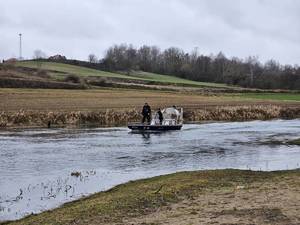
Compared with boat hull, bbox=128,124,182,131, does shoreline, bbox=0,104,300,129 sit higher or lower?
higher

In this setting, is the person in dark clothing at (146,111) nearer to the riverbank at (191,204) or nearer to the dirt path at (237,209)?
the riverbank at (191,204)

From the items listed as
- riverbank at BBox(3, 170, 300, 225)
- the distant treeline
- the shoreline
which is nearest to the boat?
the shoreline

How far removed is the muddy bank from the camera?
48394 millimetres

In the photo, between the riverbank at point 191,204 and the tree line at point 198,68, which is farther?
the tree line at point 198,68

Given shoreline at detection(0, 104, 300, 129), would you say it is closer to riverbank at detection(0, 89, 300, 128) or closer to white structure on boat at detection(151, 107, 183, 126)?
riverbank at detection(0, 89, 300, 128)

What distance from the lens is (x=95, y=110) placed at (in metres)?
54.8

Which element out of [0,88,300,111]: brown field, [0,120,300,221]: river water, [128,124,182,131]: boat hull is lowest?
[0,120,300,221]: river water

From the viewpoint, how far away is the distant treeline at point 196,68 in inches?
5369

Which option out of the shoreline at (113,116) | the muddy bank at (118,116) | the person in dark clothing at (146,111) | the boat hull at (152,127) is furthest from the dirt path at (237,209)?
the muddy bank at (118,116)

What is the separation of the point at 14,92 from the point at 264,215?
60.0 m

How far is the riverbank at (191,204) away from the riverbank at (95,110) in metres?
31.3

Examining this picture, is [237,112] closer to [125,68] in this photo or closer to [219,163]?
[219,163]

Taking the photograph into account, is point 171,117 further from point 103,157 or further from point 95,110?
point 103,157

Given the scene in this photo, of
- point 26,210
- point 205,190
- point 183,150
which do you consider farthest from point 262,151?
point 26,210
